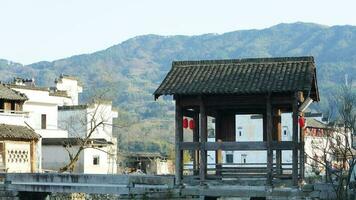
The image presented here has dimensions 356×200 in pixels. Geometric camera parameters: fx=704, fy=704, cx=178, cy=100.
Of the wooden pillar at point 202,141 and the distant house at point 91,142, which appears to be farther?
the distant house at point 91,142

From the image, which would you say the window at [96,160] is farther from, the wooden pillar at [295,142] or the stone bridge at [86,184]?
the wooden pillar at [295,142]

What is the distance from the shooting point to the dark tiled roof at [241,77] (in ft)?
96.0

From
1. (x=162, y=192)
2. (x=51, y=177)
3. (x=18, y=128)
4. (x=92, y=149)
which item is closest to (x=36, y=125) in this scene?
(x=92, y=149)

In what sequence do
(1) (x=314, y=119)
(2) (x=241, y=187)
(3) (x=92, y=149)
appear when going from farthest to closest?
(1) (x=314, y=119) → (3) (x=92, y=149) → (2) (x=241, y=187)

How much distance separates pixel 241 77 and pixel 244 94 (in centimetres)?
92

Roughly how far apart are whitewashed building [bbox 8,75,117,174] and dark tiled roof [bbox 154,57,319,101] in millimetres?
25963

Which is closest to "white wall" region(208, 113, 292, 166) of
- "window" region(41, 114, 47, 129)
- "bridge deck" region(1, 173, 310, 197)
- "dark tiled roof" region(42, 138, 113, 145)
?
"dark tiled roof" region(42, 138, 113, 145)

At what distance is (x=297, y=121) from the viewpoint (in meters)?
29.1

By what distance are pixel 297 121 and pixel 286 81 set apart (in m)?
1.73

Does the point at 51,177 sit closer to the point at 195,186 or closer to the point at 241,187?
the point at 195,186

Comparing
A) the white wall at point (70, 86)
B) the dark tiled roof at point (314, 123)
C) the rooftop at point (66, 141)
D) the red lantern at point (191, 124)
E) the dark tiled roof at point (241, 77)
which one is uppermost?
the white wall at point (70, 86)

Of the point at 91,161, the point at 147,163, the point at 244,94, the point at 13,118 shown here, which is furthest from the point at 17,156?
the point at 147,163

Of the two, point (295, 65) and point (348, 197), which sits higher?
point (295, 65)

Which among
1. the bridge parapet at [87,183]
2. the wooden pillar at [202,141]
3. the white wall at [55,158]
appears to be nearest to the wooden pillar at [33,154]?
the white wall at [55,158]
